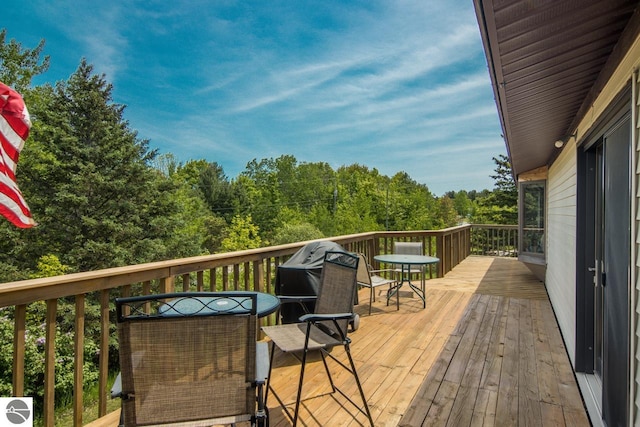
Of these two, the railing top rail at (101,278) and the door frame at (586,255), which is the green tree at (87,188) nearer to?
the railing top rail at (101,278)

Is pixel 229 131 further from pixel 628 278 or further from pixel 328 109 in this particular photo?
pixel 628 278

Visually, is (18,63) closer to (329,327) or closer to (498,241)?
(329,327)

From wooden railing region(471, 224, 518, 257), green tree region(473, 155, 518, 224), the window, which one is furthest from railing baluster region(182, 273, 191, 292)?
green tree region(473, 155, 518, 224)

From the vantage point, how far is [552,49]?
1964mm

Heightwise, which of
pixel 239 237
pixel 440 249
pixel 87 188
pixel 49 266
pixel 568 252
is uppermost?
pixel 87 188

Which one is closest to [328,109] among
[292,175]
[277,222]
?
[292,175]

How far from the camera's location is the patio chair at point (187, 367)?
4.54ft

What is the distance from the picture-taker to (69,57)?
2608 cm

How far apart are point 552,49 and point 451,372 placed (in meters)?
2.48

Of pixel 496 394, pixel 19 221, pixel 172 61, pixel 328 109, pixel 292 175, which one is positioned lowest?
pixel 496 394

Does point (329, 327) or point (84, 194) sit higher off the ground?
point (84, 194)

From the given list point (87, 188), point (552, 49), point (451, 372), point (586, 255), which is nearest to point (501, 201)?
point (586, 255)

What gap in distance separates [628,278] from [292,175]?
34.7 metres

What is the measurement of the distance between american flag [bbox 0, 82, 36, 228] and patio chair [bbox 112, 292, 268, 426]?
152 cm
